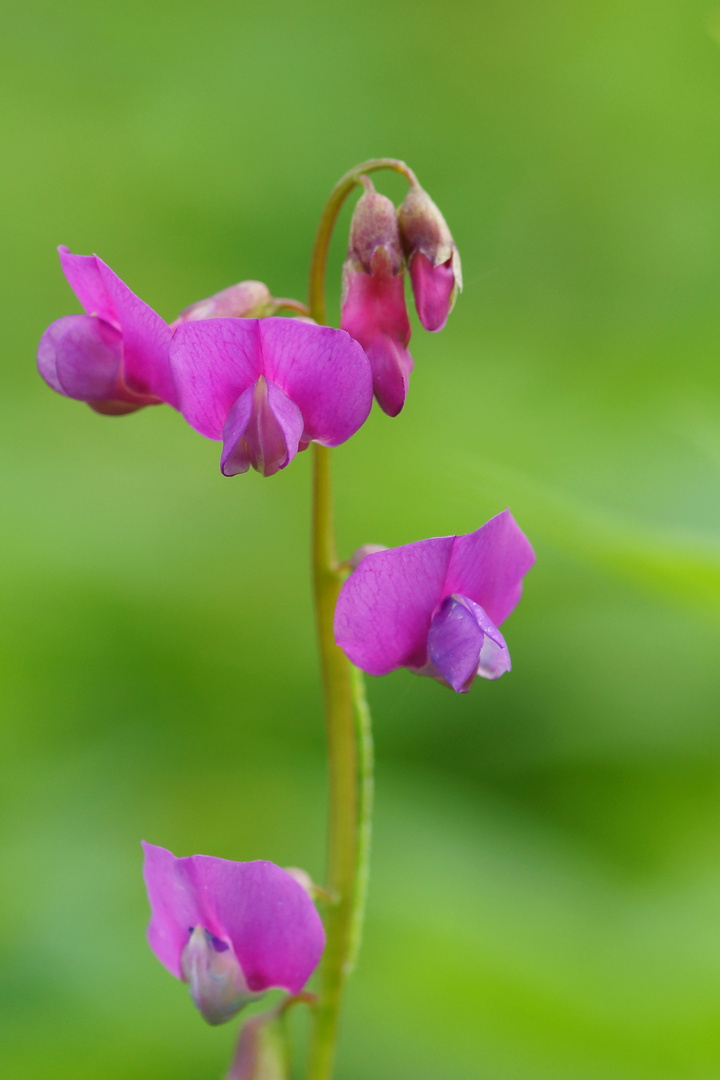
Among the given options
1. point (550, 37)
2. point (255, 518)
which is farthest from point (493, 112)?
point (255, 518)

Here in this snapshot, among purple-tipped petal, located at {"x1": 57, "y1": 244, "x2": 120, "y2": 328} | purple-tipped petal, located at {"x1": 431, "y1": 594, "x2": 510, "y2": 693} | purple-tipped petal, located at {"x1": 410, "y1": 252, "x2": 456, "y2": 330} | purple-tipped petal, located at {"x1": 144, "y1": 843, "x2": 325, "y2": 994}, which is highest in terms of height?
purple-tipped petal, located at {"x1": 57, "y1": 244, "x2": 120, "y2": 328}

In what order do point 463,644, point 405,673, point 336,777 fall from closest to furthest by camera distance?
point 463,644, point 336,777, point 405,673

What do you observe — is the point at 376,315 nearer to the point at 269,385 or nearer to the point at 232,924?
the point at 269,385

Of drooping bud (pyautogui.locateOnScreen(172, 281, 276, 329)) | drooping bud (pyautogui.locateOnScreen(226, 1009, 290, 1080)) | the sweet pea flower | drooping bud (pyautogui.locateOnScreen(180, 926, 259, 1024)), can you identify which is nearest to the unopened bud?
the sweet pea flower

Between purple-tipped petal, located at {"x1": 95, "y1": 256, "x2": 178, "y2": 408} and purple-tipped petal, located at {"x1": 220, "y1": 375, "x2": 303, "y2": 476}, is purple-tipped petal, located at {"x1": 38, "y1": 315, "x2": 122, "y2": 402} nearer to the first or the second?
purple-tipped petal, located at {"x1": 95, "y1": 256, "x2": 178, "y2": 408}

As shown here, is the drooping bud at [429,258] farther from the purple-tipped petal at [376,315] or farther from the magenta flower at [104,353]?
the magenta flower at [104,353]

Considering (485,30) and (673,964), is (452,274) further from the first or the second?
(485,30)

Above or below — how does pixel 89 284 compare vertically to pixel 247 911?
above

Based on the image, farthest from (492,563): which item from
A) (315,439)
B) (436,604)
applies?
(315,439)
